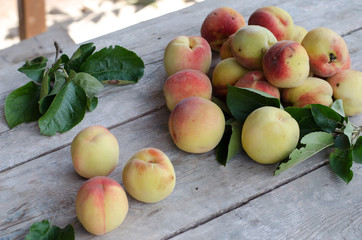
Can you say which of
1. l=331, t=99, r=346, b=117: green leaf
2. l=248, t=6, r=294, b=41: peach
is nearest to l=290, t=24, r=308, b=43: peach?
l=248, t=6, r=294, b=41: peach

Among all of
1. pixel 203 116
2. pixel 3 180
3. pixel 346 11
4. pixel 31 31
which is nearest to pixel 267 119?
pixel 203 116

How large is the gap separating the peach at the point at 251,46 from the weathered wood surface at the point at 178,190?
219 millimetres

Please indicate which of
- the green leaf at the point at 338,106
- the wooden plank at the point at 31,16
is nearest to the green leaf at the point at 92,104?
the green leaf at the point at 338,106

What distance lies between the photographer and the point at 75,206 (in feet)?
2.82

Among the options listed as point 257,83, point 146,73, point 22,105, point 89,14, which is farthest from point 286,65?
point 89,14

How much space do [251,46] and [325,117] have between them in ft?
0.75

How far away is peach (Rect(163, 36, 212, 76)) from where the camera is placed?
1.14m

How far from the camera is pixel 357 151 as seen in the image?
3.05 feet

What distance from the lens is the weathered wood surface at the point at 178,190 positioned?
84 centimetres

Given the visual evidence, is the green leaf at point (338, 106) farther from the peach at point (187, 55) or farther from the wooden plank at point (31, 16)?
the wooden plank at point (31, 16)

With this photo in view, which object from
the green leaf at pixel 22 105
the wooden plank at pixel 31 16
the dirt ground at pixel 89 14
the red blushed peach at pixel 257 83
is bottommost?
the dirt ground at pixel 89 14

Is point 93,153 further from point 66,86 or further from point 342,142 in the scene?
point 342,142

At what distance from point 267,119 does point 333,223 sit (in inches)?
9.2

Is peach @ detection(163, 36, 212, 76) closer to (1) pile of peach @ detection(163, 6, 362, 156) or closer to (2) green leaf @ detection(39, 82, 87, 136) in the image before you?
(1) pile of peach @ detection(163, 6, 362, 156)
